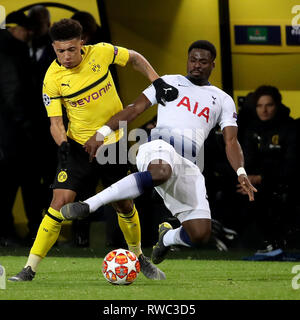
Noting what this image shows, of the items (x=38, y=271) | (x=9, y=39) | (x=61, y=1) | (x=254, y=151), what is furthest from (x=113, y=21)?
(x=38, y=271)

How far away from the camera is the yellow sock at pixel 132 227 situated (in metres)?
7.80

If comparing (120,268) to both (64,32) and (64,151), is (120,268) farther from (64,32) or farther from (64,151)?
(64,32)

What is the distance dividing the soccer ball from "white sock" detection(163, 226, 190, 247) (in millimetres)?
481

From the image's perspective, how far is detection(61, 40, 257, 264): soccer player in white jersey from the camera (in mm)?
7266

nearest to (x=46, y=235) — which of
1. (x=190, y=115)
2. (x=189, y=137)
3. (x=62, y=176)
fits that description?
(x=62, y=176)

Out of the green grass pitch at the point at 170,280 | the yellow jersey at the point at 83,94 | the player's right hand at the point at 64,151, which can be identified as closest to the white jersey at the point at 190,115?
the yellow jersey at the point at 83,94

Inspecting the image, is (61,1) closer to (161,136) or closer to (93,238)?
(93,238)

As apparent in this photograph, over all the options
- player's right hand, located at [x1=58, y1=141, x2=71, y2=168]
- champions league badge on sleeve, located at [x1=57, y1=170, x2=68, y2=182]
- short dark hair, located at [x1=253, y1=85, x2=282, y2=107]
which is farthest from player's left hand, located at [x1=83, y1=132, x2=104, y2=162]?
short dark hair, located at [x1=253, y1=85, x2=282, y2=107]

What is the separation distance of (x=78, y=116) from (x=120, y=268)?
1.30 meters

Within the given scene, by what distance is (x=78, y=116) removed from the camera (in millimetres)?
7664

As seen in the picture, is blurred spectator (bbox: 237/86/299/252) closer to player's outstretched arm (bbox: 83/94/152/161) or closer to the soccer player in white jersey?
the soccer player in white jersey

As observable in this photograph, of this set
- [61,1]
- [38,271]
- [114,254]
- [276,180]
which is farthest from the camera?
[61,1]

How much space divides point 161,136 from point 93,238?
451 cm

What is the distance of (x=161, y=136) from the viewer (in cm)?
742
